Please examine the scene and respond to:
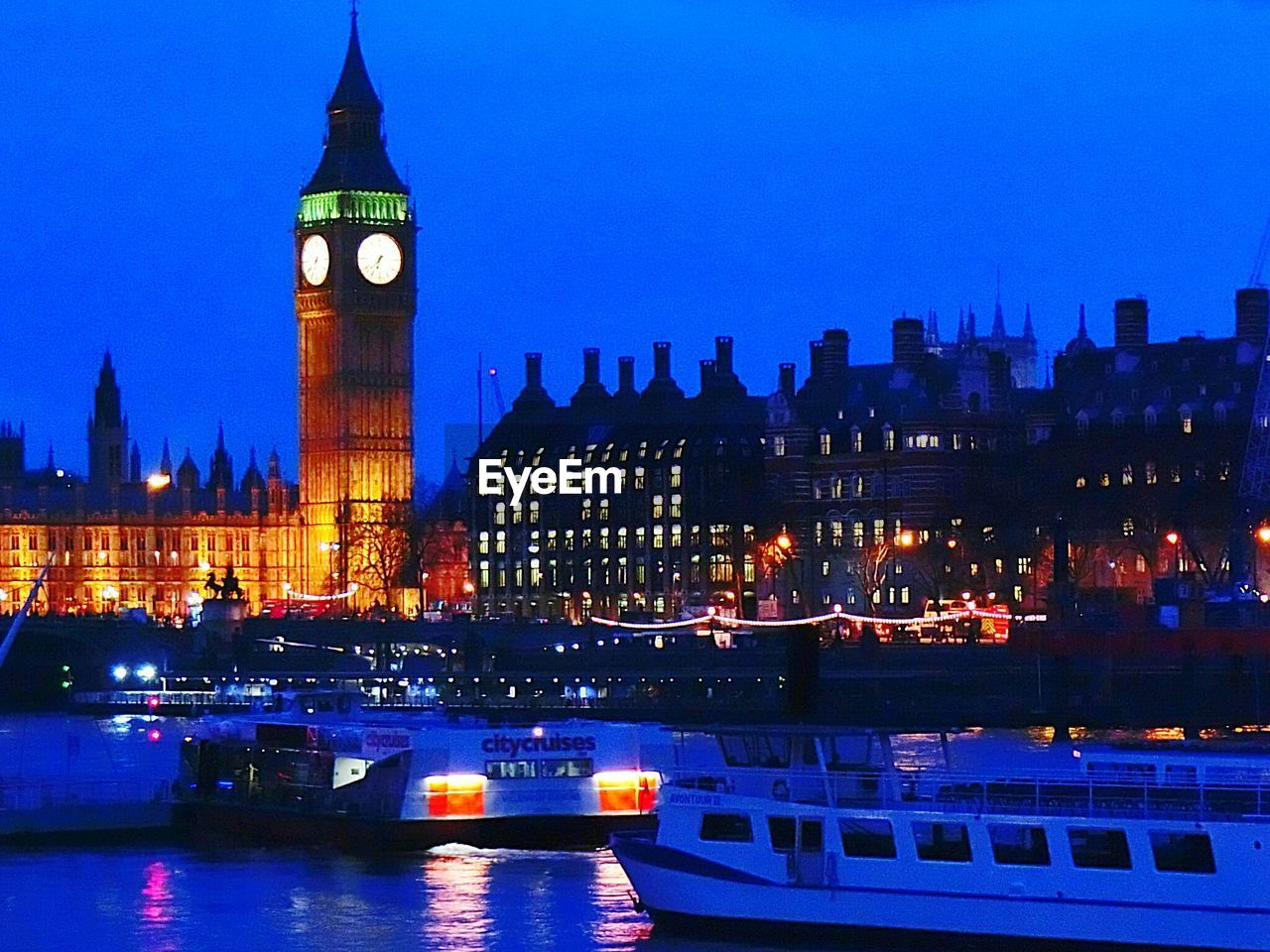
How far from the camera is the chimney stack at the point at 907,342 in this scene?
394 feet

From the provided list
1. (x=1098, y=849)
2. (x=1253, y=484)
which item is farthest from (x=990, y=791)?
(x=1253, y=484)

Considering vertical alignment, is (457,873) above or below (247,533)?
below

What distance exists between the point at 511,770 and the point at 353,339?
93.1 meters

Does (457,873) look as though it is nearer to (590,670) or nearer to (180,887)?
(180,887)

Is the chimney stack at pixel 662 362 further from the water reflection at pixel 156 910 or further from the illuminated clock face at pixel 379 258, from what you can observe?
the water reflection at pixel 156 910

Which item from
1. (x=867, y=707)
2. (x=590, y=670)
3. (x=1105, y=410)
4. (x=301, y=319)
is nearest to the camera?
(x=867, y=707)

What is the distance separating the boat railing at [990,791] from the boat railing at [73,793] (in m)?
15.0

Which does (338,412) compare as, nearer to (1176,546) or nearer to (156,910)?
(1176,546)

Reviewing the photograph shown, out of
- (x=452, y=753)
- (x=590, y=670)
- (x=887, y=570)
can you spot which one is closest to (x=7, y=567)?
(x=887, y=570)

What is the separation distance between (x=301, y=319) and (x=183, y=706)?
153ft

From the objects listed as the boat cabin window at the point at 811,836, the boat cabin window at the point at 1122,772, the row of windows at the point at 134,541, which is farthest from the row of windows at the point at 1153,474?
the boat cabin window at the point at 811,836

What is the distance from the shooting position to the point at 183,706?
329 feet

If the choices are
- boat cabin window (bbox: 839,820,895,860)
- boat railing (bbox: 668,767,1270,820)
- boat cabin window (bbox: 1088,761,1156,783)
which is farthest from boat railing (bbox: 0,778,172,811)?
boat cabin window (bbox: 1088,761,1156,783)

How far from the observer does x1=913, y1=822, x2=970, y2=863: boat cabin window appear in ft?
131
